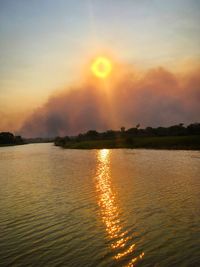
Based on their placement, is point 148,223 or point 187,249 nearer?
point 187,249

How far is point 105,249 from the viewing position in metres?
16.0

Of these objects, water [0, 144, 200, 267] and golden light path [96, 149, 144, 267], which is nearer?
water [0, 144, 200, 267]

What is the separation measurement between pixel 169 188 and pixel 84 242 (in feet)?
59.5

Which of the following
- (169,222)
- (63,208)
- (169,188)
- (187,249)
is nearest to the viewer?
(187,249)

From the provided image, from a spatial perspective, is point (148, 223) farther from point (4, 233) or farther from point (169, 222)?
point (4, 233)

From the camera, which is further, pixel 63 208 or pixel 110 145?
A: pixel 110 145

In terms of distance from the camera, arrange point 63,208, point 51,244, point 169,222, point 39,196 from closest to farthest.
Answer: point 51,244
point 169,222
point 63,208
point 39,196

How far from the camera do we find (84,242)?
676 inches

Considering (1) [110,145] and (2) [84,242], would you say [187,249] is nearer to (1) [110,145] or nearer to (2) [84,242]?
(2) [84,242]

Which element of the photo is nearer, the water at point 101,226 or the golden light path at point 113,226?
the water at point 101,226

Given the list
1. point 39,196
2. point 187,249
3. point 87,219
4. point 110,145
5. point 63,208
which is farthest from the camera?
point 110,145

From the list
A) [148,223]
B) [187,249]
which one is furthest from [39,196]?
[187,249]

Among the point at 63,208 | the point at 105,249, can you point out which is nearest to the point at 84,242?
the point at 105,249

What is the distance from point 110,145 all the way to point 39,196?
12753 cm
